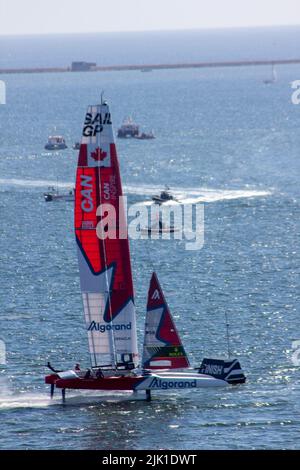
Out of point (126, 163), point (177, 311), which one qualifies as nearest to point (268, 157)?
point (126, 163)

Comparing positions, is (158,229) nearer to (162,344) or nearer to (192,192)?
(192,192)

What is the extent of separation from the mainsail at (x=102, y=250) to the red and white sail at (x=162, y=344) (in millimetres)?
953

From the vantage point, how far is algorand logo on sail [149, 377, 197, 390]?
74438 mm

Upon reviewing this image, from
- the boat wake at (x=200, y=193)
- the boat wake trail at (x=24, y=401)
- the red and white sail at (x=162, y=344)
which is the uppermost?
the boat wake at (x=200, y=193)

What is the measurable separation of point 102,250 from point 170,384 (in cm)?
801

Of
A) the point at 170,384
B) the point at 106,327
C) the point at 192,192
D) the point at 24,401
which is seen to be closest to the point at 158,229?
the point at 192,192

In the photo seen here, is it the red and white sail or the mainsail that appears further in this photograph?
the red and white sail

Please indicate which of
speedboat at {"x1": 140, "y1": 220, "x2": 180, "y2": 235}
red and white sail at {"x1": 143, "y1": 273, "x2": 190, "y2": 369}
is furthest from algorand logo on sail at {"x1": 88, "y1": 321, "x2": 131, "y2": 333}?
speedboat at {"x1": 140, "y1": 220, "x2": 180, "y2": 235}

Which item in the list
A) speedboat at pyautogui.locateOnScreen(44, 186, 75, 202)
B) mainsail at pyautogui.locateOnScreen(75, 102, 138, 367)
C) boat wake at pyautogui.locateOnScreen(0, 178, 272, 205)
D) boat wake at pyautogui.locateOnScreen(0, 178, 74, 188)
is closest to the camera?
mainsail at pyautogui.locateOnScreen(75, 102, 138, 367)

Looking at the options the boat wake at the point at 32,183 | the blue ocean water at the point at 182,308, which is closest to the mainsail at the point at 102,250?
the blue ocean water at the point at 182,308

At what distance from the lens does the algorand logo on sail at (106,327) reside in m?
77.2

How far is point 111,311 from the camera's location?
3034 inches

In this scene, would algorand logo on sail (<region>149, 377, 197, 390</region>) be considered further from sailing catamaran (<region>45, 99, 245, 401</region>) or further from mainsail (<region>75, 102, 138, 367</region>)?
mainsail (<region>75, 102, 138, 367</region>)

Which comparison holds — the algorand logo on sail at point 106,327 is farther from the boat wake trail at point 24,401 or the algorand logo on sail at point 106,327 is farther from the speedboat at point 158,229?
the speedboat at point 158,229
